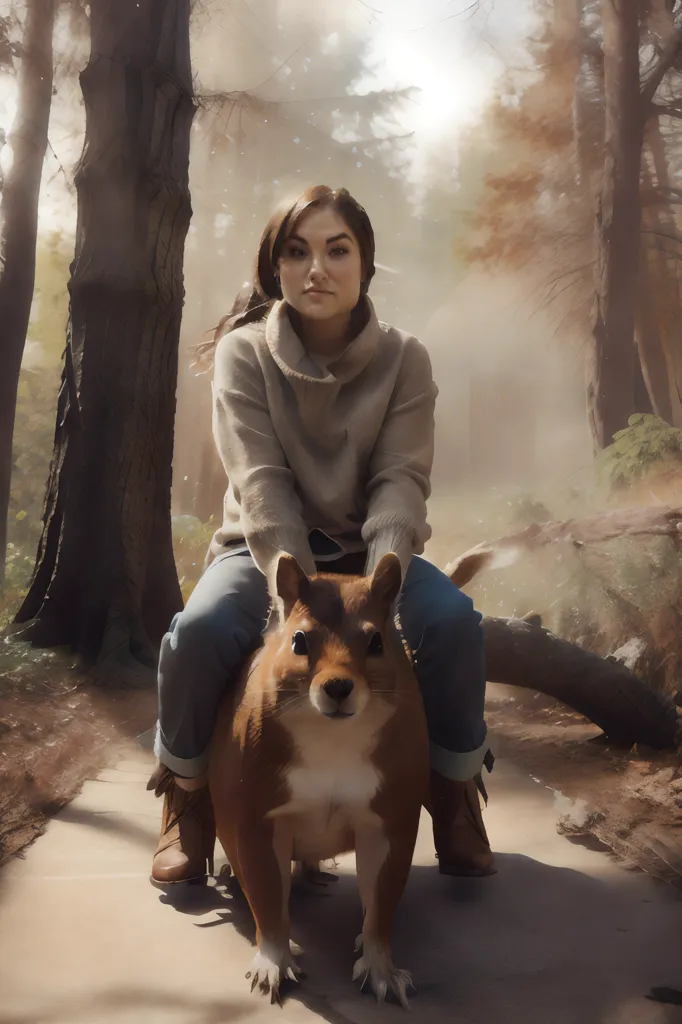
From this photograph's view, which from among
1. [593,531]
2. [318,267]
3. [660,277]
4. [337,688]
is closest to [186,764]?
[337,688]

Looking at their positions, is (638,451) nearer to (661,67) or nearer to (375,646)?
(661,67)

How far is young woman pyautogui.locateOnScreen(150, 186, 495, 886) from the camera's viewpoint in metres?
1.85

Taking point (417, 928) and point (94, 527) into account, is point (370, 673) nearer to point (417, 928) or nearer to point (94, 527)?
point (417, 928)

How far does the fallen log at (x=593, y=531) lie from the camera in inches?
160

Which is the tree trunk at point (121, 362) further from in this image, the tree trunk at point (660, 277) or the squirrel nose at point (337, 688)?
the tree trunk at point (660, 277)

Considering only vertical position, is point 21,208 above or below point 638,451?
above

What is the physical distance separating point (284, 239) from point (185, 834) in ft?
4.71

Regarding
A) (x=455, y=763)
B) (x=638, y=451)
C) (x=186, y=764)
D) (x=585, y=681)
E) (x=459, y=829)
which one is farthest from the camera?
(x=638, y=451)

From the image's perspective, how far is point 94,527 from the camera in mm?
4066

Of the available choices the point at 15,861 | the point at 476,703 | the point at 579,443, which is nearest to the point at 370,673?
the point at 476,703

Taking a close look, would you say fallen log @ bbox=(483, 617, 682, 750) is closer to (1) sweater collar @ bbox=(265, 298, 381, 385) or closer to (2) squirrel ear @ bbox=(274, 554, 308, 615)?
(1) sweater collar @ bbox=(265, 298, 381, 385)

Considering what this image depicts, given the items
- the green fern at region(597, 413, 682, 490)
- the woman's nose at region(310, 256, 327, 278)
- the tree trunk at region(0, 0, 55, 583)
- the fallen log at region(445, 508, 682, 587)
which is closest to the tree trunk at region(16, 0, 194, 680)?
the fallen log at region(445, 508, 682, 587)

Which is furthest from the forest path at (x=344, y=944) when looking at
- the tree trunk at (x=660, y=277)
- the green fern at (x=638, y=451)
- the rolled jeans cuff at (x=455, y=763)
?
the tree trunk at (x=660, y=277)

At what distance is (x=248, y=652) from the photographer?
72.2 inches
